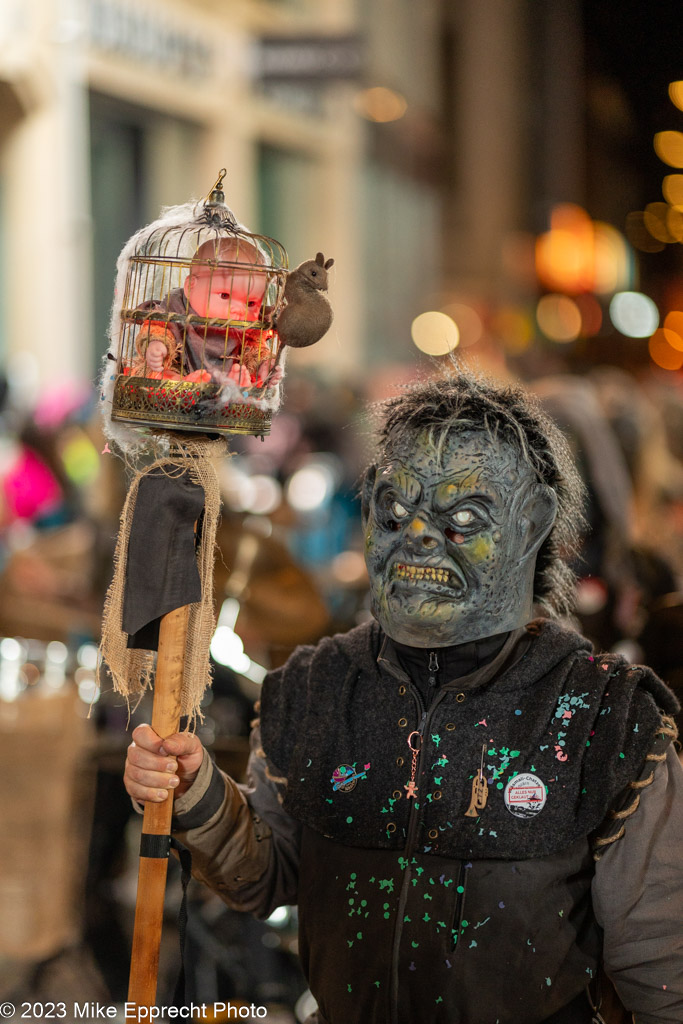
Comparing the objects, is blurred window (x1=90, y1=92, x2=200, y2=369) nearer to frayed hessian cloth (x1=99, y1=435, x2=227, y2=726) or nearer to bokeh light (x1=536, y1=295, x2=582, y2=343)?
bokeh light (x1=536, y1=295, x2=582, y2=343)

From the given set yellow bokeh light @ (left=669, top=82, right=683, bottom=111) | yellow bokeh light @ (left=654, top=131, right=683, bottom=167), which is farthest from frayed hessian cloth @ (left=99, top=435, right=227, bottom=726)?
yellow bokeh light @ (left=654, top=131, right=683, bottom=167)

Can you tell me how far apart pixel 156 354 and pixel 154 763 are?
606 mm

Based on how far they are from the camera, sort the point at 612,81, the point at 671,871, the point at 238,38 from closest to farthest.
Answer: the point at 671,871 → the point at 612,81 → the point at 238,38

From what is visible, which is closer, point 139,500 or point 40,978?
point 139,500

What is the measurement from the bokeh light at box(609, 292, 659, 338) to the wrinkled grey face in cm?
787

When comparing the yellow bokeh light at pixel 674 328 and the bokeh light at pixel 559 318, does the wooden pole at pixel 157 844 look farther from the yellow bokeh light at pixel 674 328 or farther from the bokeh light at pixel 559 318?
the bokeh light at pixel 559 318

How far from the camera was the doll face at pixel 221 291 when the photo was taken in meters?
1.63

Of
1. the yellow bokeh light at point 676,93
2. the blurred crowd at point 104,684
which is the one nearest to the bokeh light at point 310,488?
the blurred crowd at point 104,684

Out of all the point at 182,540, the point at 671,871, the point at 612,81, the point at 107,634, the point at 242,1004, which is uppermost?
the point at 612,81

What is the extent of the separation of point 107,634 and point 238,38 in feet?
41.9

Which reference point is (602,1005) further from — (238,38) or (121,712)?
(238,38)

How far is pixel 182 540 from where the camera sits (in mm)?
1693

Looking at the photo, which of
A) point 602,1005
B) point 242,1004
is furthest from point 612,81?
point 602,1005

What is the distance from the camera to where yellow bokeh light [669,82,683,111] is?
351 centimetres
